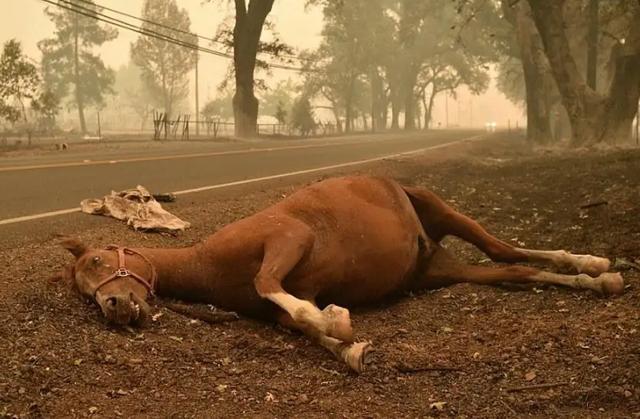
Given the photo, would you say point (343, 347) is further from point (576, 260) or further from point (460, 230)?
point (576, 260)

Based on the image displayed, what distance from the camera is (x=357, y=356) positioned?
3.55 meters

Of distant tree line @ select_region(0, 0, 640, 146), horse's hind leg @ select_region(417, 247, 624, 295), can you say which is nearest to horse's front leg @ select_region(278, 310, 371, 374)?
horse's hind leg @ select_region(417, 247, 624, 295)

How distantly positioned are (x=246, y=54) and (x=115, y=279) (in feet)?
98.2

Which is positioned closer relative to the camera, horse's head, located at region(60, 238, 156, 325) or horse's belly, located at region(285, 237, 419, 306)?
horse's head, located at region(60, 238, 156, 325)

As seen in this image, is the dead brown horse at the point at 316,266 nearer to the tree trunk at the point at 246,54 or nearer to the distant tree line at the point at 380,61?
the distant tree line at the point at 380,61

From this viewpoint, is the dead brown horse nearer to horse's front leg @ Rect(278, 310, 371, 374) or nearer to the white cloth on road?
horse's front leg @ Rect(278, 310, 371, 374)

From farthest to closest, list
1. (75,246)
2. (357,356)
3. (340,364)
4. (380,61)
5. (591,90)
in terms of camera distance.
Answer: (380,61)
(591,90)
(75,246)
(340,364)
(357,356)

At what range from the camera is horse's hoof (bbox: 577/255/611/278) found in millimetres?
5066

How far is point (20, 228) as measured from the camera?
7.11 meters

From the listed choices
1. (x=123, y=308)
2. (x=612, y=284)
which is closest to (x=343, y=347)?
(x=123, y=308)

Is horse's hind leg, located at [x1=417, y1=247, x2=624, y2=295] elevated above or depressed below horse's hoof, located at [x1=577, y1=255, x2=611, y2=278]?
below

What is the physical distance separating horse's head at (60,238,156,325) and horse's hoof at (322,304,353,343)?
3.41ft

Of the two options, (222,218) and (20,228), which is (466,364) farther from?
(20,228)

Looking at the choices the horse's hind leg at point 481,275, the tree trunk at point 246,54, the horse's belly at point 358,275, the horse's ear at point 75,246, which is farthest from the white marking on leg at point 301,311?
the tree trunk at point 246,54
